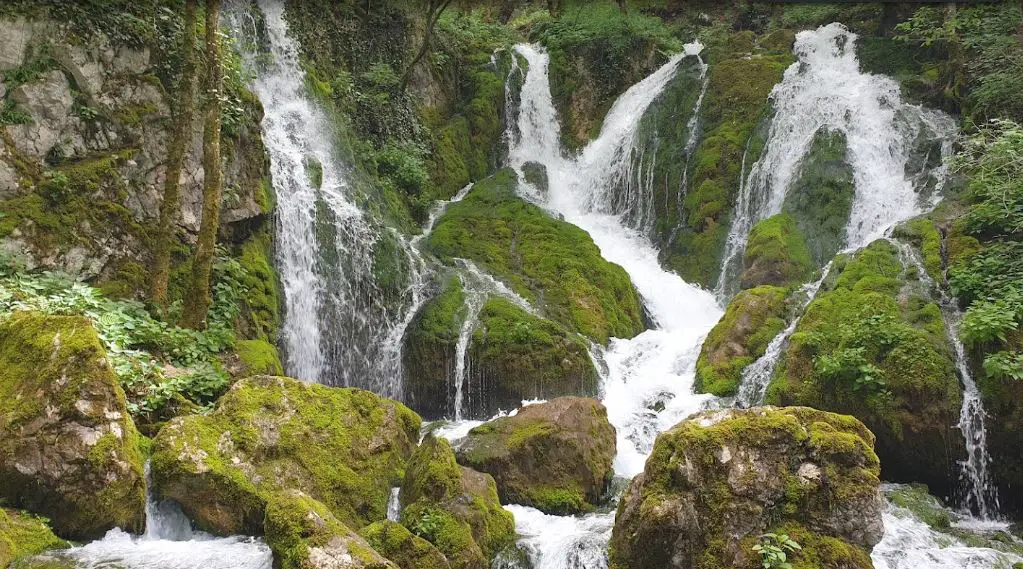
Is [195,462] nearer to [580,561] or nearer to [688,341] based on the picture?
[580,561]

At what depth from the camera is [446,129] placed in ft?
69.1

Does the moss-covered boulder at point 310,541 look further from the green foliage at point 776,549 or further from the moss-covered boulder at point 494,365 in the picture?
the moss-covered boulder at point 494,365

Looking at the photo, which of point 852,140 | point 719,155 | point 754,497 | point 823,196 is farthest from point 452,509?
point 719,155

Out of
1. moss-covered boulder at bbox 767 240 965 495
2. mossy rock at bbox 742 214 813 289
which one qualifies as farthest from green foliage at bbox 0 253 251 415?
mossy rock at bbox 742 214 813 289

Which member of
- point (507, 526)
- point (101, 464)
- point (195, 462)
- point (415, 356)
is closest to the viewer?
point (101, 464)

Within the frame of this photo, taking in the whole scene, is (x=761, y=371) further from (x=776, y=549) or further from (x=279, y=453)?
(x=279, y=453)

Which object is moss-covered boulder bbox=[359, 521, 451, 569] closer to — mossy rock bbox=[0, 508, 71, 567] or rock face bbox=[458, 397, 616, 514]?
mossy rock bbox=[0, 508, 71, 567]

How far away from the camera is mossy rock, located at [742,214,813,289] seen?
15.3m

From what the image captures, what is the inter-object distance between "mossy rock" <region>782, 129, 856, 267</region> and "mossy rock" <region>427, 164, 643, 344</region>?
4506 mm

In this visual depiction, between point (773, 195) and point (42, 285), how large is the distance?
16.1 m

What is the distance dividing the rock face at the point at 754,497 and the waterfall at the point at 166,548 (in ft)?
10.8

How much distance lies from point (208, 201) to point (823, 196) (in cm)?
1414

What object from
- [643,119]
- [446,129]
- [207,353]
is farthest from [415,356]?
[643,119]

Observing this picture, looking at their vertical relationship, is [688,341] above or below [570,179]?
below
